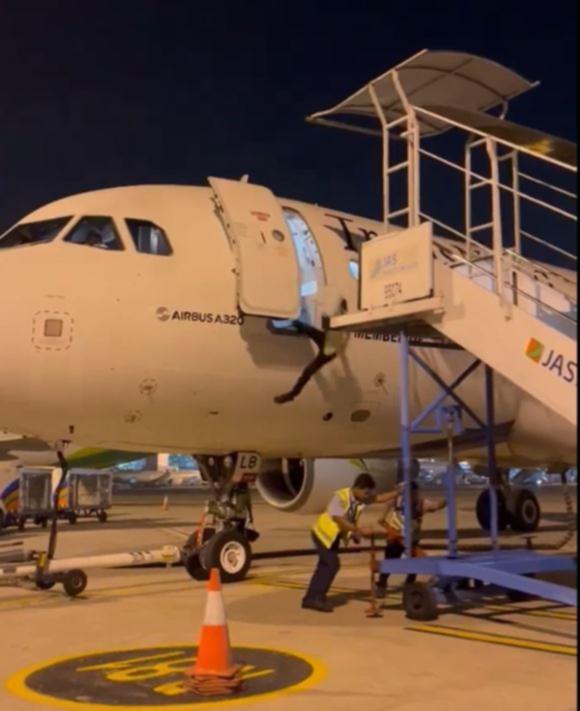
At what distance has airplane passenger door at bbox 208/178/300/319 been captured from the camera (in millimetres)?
9711

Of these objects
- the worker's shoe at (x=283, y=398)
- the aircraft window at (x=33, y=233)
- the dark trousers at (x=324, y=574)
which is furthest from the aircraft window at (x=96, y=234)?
the dark trousers at (x=324, y=574)

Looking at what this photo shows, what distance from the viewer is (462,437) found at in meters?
11.8

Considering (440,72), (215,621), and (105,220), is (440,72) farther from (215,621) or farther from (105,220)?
(215,621)

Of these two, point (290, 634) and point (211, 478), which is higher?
point (211, 478)

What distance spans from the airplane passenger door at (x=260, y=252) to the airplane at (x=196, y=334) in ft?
0.06

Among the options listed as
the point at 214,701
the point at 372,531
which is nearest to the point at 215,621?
the point at 214,701

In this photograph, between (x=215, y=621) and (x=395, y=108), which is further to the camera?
(x=395, y=108)

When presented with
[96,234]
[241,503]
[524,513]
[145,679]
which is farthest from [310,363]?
[524,513]

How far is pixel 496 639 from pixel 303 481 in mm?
5510

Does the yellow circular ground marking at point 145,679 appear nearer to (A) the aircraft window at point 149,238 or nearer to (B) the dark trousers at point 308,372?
(B) the dark trousers at point 308,372

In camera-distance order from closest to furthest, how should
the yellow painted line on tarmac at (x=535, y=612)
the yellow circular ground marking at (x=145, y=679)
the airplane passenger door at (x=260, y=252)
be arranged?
1. the yellow circular ground marking at (x=145, y=679)
2. the yellow painted line on tarmac at (x=535, y=612)
3. the airplane passenger door at (x=260, y=252)

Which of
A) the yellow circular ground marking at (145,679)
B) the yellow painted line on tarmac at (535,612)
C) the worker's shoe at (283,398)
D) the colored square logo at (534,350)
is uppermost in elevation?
the colored square logo at (534,350)

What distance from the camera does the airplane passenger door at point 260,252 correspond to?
9.71 meters

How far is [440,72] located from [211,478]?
5649mm
